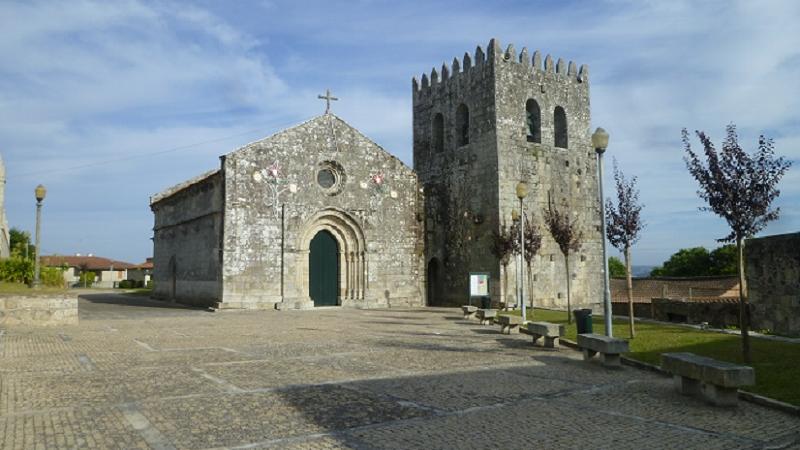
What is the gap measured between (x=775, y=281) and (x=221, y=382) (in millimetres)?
11401

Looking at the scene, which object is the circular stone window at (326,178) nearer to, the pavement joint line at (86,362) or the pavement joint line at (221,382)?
the pavement joint line at (86,362)

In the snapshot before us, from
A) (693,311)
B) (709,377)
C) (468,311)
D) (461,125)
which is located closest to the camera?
(709,377)

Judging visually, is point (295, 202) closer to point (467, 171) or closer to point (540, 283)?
point (467, 171)

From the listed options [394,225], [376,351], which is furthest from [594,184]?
[376,351]

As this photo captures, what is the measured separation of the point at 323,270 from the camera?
2762 centimetres

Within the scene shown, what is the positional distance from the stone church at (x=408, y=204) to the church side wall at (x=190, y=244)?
5.3 inches

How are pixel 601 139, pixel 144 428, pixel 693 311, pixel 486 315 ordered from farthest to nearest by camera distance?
pixel 486 315
pixel 693 311
pixel 601 139
pixel 144 428

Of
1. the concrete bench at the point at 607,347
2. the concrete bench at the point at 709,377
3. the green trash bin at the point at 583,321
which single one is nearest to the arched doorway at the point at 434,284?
the green trash bin at the point at 583,321

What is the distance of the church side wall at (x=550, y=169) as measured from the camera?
91.0 ft

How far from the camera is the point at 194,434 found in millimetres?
6055

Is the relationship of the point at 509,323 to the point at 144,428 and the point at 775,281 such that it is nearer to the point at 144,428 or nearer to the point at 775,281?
the point at 775,281

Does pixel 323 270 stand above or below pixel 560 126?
below

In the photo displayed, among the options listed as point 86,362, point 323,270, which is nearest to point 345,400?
point 86,362

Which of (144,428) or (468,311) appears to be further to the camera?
(468,311)
